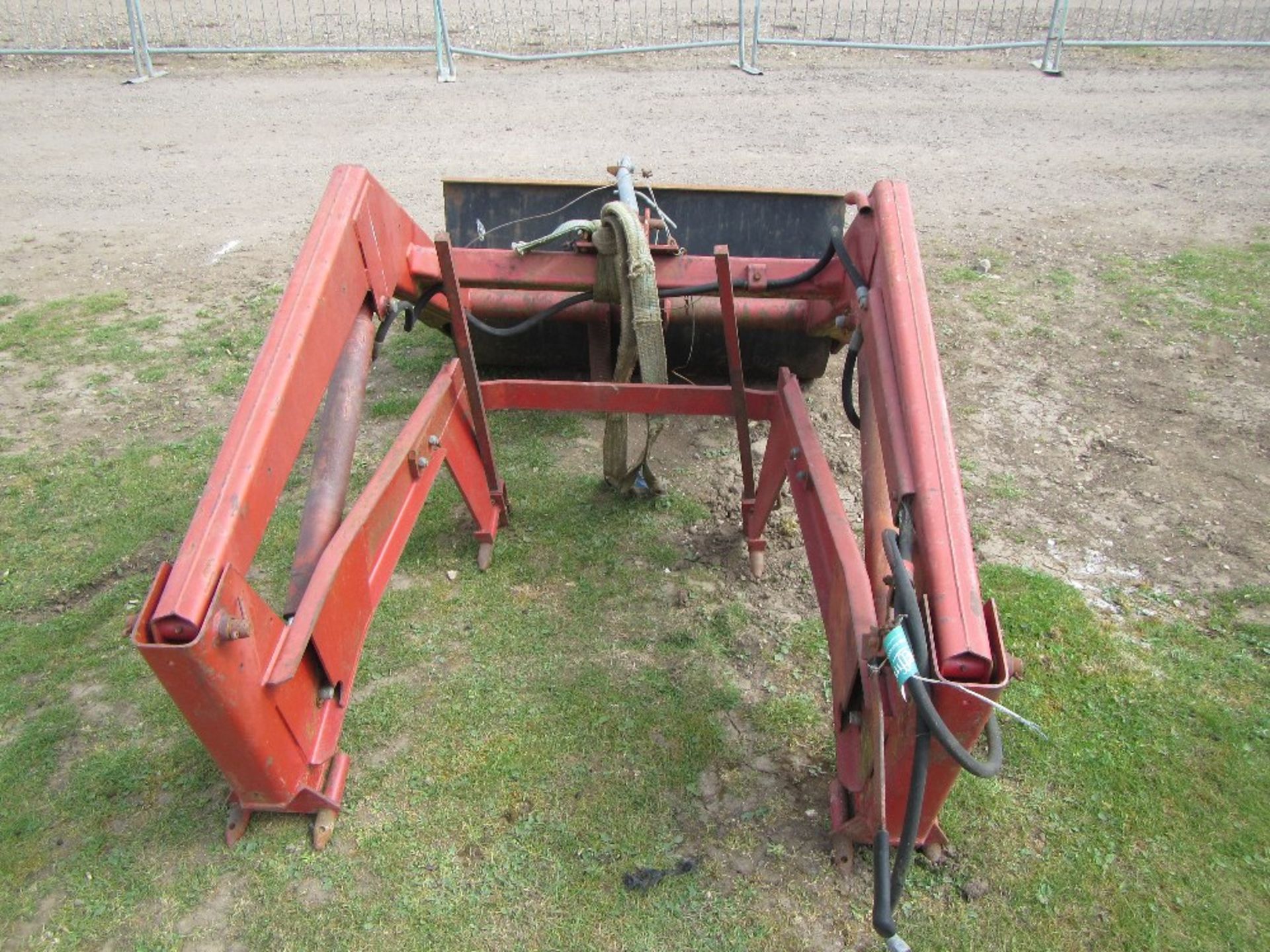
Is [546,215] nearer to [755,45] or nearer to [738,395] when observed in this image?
[738,395]

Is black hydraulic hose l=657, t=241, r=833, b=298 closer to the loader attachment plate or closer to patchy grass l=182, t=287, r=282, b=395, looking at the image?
the loader attachment plate

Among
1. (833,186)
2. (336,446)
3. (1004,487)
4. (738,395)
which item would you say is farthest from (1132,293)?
(336,446)

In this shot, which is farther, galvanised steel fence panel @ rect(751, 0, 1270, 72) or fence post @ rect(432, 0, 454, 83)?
galvanised steel fence panel @ rect(751, 0, 1270, 72)

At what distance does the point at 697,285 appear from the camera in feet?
11.1

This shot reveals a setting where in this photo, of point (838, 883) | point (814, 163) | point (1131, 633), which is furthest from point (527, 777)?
point (814, 163)

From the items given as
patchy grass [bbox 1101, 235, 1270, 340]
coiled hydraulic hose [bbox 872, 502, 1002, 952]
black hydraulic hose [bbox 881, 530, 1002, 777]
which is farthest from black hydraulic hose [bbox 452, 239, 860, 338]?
patchy grass [bbox 1101, 235, 1270, 340]

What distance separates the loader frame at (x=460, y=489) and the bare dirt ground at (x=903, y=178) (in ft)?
4.33

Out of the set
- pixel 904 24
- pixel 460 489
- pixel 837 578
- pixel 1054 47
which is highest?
pixel 904 24

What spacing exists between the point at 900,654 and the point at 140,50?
462 inches

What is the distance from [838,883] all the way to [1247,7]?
15095 mm

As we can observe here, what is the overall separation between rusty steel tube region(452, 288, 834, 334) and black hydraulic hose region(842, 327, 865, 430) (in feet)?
2.75

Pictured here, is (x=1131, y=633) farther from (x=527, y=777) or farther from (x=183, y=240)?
(x=183, y=240)

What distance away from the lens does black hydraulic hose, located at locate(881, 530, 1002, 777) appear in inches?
71.9

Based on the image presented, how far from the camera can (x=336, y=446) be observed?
2916 mm
